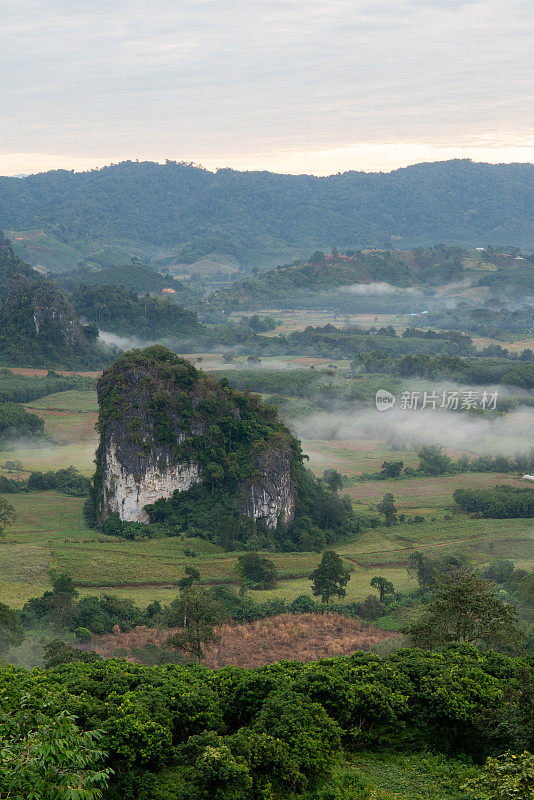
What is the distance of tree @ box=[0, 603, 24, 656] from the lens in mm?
26938

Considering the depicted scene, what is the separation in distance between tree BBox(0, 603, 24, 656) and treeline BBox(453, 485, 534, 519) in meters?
28.2

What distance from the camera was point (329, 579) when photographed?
34.2m

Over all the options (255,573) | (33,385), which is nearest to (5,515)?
(255,573)

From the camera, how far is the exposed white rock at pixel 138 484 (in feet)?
143

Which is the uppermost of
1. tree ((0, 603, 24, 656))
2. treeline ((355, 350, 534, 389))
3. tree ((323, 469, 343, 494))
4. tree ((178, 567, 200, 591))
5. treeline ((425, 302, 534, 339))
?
treeline ((425, 302, 534, 339))

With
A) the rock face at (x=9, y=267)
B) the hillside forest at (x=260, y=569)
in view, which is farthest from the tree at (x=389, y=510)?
the rock face at (x=9, y=267)

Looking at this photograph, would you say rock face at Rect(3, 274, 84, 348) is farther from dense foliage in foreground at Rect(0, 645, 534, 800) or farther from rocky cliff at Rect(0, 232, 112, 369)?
dense foliage in foreground at Rect(0, 645, 534, 800)

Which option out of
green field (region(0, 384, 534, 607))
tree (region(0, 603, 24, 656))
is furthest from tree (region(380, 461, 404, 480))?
tree (region(0, 603, 24, 656))

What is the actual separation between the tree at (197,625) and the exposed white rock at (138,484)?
1702 centimetres

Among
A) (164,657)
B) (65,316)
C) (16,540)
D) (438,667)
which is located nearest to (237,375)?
(65,316)

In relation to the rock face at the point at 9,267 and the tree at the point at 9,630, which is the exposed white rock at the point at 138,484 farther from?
the rock face at the point at 9,267

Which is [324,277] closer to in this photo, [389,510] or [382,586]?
[389,510]

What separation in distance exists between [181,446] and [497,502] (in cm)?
1824

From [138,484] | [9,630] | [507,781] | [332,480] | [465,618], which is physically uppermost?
[507,781]
